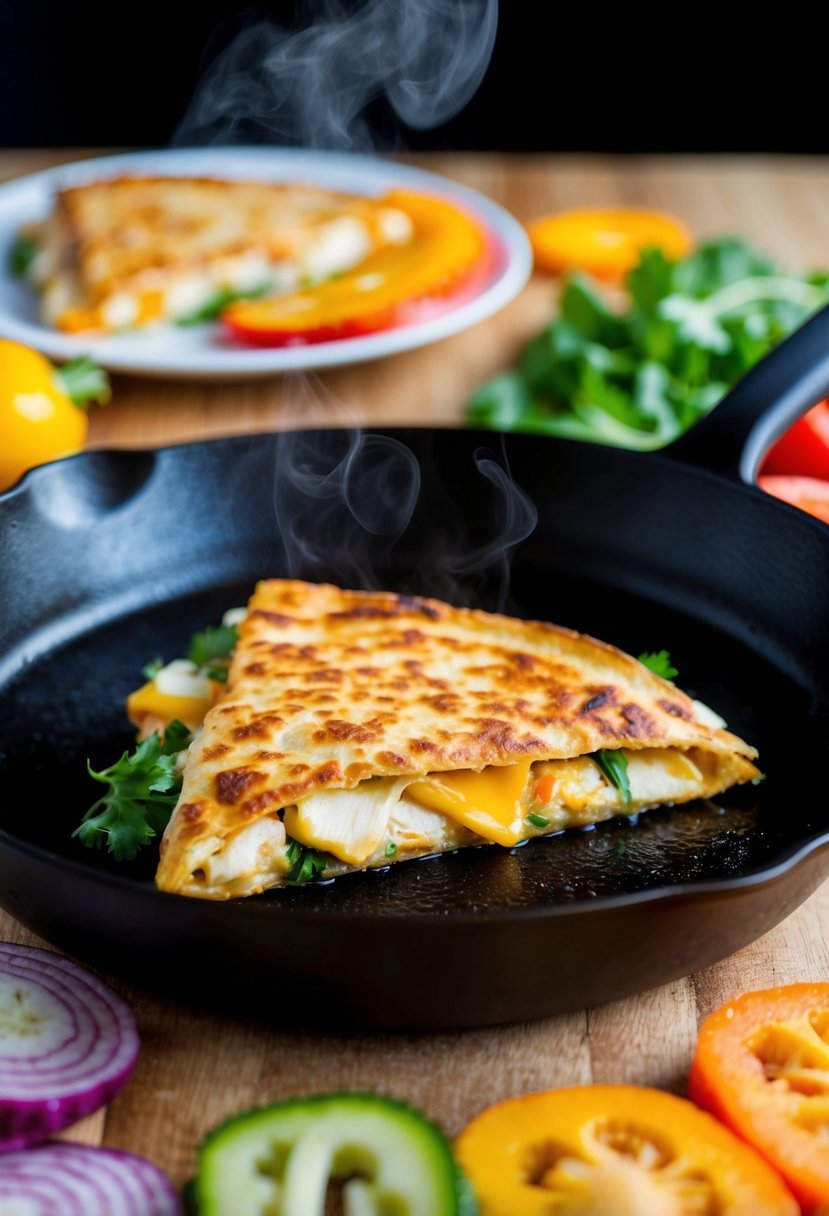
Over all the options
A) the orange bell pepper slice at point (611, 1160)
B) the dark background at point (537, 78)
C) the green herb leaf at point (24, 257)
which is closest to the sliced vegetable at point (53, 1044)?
the orange bell pepper slice at point (611, 1160)

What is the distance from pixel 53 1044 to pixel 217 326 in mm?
3425

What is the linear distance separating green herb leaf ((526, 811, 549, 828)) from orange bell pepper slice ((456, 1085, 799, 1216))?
23.6 inches

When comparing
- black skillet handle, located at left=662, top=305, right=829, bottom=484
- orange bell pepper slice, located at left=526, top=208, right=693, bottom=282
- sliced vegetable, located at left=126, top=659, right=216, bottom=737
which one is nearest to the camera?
sliced vegetable, located at left=126, top=659, right=216, bottom=737

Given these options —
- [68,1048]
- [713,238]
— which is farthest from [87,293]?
[68,1048]

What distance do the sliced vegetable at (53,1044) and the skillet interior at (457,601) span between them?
0.20 feet

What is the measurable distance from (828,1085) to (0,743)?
1.73 meters

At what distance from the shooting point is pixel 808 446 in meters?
4.08

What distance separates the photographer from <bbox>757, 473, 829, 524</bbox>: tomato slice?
379 centimetres

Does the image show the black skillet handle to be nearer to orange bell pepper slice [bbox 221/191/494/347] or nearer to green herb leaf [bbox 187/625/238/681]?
green herb leaf [bbox 187/625/238/681]

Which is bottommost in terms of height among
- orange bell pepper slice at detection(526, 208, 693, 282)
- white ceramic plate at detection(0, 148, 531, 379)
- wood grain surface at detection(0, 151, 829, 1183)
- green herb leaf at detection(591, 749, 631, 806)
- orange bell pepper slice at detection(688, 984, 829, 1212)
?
orange bell pepper slice at detection(526, 208, 693, 282)

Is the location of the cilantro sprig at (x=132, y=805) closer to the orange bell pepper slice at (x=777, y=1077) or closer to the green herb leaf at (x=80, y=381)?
the orange bell pepper slice at (x=777, y=1077)

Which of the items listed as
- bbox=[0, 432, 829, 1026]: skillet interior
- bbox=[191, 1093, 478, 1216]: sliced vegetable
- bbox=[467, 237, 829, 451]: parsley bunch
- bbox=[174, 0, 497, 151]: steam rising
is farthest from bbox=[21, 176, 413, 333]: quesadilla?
bbox=[191, 1093, 478, 1216]: sliced vegetable

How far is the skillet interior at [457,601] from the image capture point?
2.08 metres

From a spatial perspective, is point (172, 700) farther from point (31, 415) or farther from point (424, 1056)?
point (31, 415)
